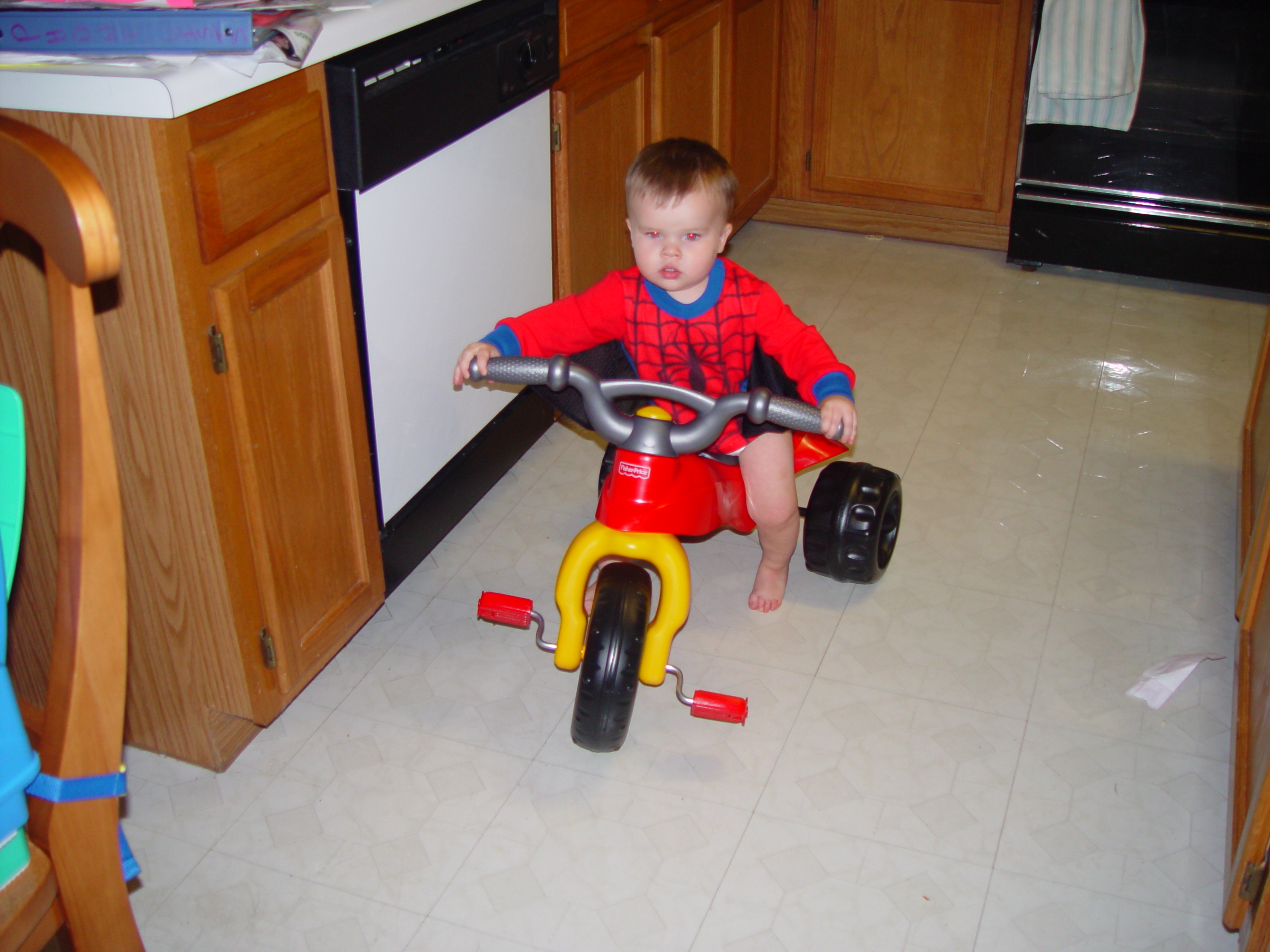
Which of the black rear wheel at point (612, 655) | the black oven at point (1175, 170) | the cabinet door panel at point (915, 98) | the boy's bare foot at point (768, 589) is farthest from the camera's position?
the cabinet door panel at point (915, 98)

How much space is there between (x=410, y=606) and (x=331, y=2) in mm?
836

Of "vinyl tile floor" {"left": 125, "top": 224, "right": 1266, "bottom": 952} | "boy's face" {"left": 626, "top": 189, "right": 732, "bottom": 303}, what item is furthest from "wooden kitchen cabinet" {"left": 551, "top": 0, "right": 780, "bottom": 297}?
"boy's face" {"left": 626, "top": 189, "right": 732, "bottom": 303}

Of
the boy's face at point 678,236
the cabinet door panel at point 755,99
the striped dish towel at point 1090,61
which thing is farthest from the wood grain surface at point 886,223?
the boy's face at point 678,236

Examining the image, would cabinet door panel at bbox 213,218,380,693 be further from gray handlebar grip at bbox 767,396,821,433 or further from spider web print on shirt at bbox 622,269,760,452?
gray handlebar grip at bbox 767,396,821,433

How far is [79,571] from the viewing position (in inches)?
26.9

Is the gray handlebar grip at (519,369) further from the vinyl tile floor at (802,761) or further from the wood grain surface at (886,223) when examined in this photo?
the wood grain surface at (886,223)

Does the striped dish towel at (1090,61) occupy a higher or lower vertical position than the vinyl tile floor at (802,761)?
higher

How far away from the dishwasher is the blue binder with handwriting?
0.66ft

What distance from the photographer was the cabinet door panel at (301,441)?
4.04ft

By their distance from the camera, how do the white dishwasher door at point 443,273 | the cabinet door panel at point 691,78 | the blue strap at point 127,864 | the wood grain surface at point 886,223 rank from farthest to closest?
the wood grain surface at point 886,223 < the cabinet door panel at point 691,78 < the white dishwasher door at point 443,273 < the blue strap at point 127,864

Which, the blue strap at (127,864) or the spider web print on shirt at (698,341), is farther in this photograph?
the spider web print on shirt at (698,341)

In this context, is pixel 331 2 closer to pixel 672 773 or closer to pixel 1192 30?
pixel 672 773

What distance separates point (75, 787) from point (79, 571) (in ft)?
0.48

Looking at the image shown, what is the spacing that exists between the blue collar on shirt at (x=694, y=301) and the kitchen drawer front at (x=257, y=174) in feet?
1.42
